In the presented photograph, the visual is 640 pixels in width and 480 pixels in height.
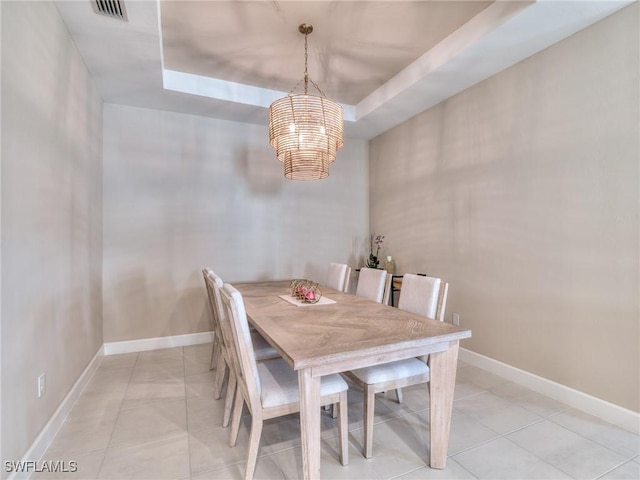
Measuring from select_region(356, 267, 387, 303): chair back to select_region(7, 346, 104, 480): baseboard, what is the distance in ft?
7.41

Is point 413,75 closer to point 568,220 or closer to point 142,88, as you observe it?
point 568,220

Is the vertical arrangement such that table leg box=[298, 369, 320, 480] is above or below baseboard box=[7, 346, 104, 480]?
above

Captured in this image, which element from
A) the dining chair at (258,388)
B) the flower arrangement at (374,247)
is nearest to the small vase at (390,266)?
the flower arrangement at (374,247)

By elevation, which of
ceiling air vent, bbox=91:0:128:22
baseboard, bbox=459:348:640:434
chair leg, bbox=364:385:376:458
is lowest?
baseboard, bbox=459:348:640:434

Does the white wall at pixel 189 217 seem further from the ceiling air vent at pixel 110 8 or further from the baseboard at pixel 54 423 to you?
the ceiling air vent at pixel 110 8

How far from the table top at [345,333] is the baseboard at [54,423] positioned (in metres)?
1.27

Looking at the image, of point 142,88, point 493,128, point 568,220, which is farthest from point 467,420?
point 142,88

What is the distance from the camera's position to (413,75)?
3066 millimetres

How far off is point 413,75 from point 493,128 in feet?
2.91

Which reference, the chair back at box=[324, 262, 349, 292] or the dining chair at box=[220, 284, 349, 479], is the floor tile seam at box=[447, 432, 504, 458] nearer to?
the dining chair at box=[220, 284, 349, 479]

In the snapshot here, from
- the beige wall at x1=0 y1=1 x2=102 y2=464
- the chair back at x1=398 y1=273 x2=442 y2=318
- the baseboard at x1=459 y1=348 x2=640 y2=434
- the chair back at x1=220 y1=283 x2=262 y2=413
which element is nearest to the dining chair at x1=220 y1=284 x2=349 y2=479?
the chair back at x1=220 y1=283 x2=262 y2=413

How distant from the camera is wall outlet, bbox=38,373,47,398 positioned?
1.80 m

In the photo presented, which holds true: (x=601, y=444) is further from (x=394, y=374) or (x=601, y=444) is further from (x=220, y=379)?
(x=220, y=379)

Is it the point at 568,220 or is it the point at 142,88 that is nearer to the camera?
the point at 568,220
